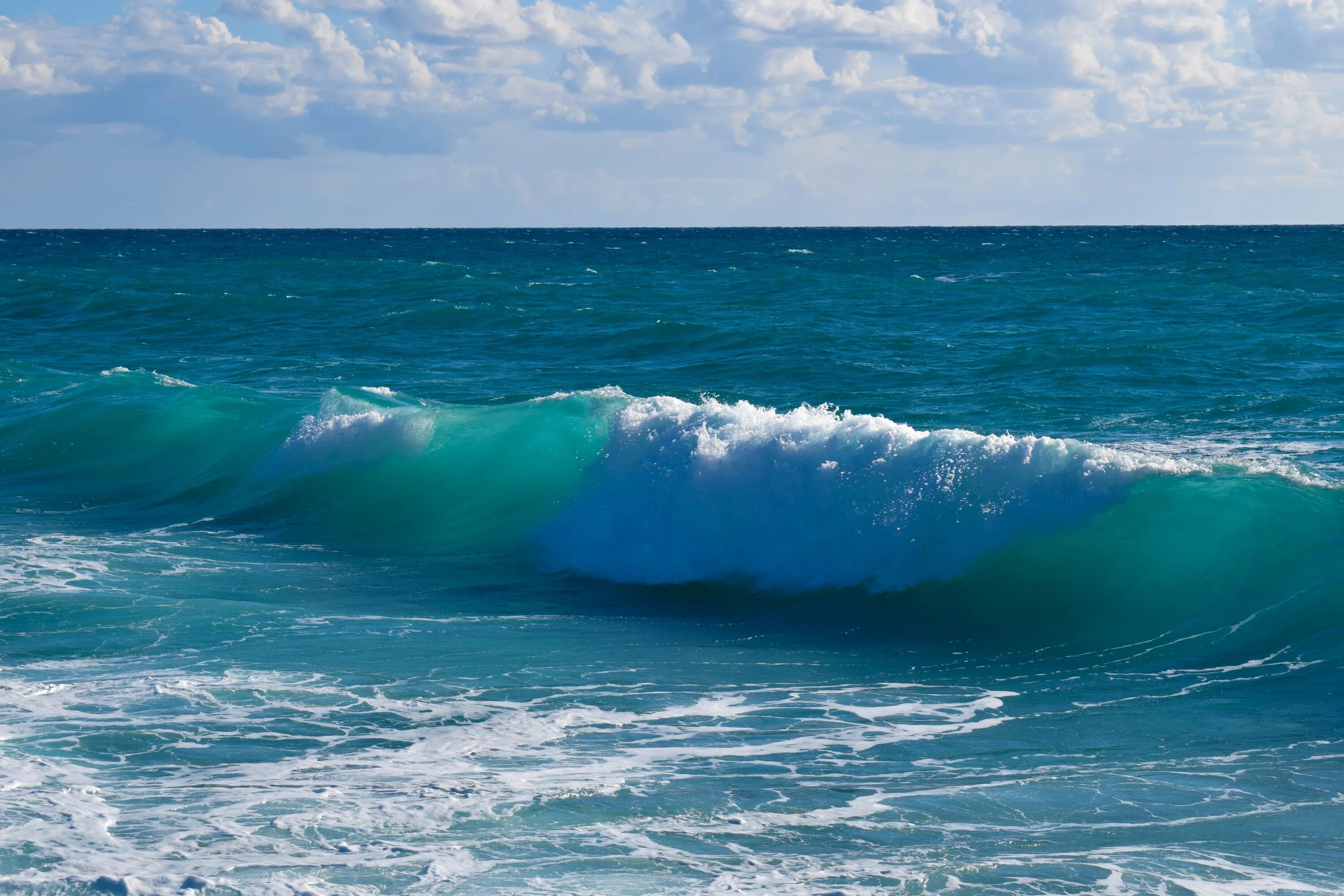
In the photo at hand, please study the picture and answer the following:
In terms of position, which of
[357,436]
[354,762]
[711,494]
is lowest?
[354,762]

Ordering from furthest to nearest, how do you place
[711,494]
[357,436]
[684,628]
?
[357,436], [711,494], [684,628]

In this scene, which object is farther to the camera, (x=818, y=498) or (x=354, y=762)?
(x=818, y=498)

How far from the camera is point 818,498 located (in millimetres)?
12273

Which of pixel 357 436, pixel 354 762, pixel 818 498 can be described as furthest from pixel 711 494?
pixel 354 762

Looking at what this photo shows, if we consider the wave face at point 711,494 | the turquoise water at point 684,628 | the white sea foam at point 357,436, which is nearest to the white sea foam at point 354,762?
the turquoise water at point 684,628

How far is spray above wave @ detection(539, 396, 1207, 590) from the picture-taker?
37.2 feet

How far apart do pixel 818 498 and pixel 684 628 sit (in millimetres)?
2451

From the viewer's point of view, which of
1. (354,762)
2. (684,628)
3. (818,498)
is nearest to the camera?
(354,762)

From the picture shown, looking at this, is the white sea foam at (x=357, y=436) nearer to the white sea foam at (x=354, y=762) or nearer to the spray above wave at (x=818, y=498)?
the spray above wave at (x=818, y=498)

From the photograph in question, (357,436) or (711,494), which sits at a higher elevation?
(357,436)

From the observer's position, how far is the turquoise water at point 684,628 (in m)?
5.96

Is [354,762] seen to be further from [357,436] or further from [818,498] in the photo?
[357,436]

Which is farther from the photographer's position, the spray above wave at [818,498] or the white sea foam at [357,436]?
the white sea foam at [357,436]

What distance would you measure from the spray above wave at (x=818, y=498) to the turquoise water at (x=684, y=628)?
1.6 inches
